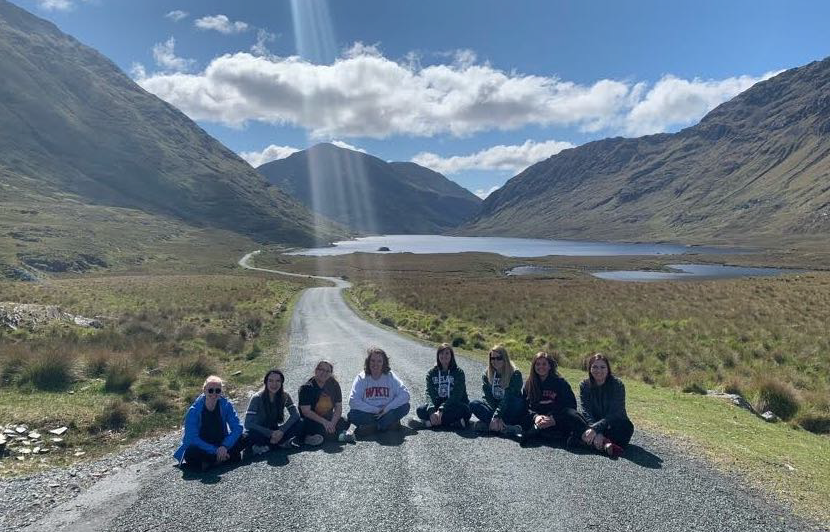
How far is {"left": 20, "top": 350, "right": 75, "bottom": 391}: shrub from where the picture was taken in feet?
43.7

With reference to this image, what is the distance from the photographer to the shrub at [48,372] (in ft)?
43.7

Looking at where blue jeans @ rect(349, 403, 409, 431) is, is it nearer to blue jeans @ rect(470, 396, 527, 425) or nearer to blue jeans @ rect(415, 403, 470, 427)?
blue jeans @ rect(415, 403, 470, 427)

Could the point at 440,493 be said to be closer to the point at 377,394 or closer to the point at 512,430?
the point at 512,430

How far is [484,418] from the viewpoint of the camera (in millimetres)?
10047

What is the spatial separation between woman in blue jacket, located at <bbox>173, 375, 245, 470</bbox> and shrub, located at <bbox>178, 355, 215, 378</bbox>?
26.2ft

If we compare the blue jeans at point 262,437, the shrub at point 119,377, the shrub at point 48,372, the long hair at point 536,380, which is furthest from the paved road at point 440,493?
the shrub at point 48,372

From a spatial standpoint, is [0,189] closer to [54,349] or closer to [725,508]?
[54,349]

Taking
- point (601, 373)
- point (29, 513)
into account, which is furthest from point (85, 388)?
point (601, 373)

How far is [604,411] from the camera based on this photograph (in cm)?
904

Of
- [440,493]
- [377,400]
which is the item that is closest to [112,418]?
[377,400]

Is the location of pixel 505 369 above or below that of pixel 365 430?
above

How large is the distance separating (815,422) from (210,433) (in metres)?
13.8

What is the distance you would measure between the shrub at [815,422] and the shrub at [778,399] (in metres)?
0.41

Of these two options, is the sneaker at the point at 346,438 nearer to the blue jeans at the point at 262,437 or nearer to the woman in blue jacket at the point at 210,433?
the blue jeans at the point at 262,437
